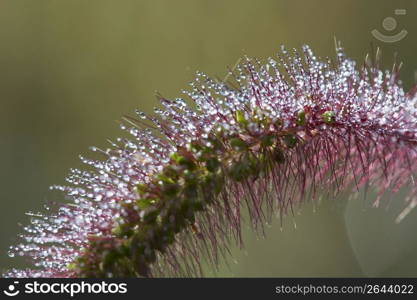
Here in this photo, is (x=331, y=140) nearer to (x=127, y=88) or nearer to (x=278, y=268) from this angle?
(x=278, y=268)

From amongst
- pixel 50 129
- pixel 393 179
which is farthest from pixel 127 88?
pixel 393 179

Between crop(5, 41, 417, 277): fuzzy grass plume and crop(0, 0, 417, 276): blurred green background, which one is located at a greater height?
Result: crop(0, 0, 417, 276): blurred green background

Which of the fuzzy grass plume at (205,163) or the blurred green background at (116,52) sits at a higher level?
the blurred green background at (116,52)

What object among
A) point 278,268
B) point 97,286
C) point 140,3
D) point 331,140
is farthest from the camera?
point 140,3

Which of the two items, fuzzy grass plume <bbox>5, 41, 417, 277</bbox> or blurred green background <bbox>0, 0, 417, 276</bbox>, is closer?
fuzzy grass plume <bbox>5, 41, 417, 277</bbox>
